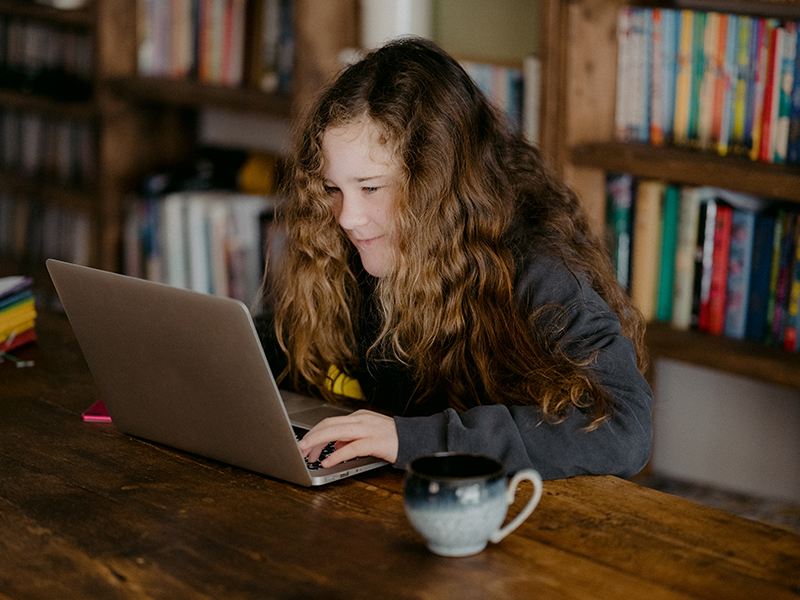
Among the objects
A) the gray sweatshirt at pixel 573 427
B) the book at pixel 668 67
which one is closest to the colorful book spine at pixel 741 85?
the book at pixel 668 67

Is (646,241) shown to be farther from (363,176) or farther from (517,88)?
(363,176)

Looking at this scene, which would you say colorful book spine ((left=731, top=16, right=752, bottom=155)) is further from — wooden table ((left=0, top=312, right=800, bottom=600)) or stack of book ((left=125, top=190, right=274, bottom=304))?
stack of book ((left=125, top=190, right=274, bottom=304))

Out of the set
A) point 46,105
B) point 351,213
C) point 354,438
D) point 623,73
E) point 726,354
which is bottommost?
point 726,354

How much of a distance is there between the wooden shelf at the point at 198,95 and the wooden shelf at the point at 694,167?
80cm

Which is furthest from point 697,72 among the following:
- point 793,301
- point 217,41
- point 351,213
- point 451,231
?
point 217,41

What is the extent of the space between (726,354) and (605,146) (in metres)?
0.50

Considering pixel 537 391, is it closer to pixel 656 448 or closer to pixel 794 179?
pixel 794 179

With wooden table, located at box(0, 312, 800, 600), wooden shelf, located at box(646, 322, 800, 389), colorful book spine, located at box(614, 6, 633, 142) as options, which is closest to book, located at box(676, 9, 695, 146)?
colorful book spine, located at box(614, 6, 633, 142)

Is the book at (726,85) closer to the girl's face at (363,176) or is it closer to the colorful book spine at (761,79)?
the colorful book spine at (761,79)

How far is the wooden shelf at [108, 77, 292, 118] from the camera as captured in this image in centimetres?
240

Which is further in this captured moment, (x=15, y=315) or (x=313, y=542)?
(x=15, y=315)

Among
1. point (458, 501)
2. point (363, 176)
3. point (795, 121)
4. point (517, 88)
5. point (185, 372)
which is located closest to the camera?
point (458, 501)

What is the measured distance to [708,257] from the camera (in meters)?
1.99

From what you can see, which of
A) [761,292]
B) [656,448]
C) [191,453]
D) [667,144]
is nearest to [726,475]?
[656,448]
